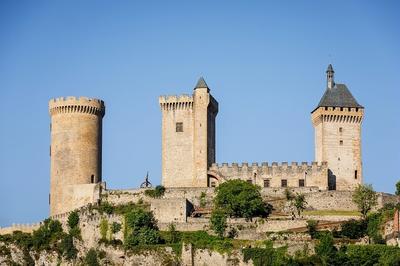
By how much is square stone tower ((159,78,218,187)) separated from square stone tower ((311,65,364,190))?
8385 millimetres

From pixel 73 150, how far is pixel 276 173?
15390 millimetres

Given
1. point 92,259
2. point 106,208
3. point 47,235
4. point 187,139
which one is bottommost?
point 92,259

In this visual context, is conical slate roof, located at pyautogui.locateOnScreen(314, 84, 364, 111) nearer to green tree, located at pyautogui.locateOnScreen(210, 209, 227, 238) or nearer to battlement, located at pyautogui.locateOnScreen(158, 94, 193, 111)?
battlement, located at pyautogui.locateOnScreen(158, 94, 193, 111)

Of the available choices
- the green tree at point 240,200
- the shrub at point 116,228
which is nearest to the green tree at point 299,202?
the green tree at point 240,200

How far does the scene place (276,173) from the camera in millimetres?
95812

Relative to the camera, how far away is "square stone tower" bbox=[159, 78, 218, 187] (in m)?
95.6

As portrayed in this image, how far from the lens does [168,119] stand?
9662 cm

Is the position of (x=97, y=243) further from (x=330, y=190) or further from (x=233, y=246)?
(x=330, y=190)

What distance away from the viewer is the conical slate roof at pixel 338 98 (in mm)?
97625

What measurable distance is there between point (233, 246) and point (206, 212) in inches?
359

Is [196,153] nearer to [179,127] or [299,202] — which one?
[179,127]

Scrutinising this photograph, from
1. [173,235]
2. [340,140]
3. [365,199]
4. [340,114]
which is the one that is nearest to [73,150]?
[173,235]

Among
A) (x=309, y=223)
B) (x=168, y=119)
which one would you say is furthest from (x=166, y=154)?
(x=309, y=223)

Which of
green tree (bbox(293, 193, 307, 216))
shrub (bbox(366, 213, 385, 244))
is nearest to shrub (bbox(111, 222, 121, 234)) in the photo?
green tree (bbox(293, 193, 307, 216))
